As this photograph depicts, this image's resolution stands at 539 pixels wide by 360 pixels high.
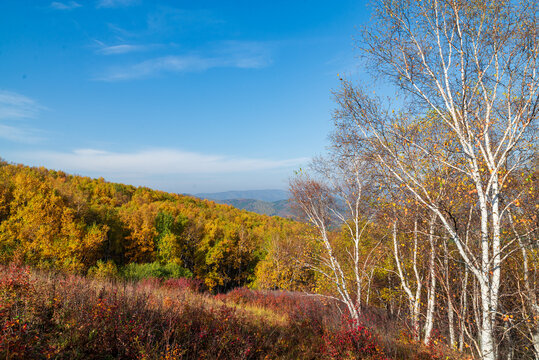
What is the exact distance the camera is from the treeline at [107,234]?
50.0 feet

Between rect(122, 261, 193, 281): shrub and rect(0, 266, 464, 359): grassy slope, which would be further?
rect(122, 261, 193, 281): shrub

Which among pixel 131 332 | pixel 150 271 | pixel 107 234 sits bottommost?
pixel 150 271

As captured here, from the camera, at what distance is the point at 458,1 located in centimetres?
478

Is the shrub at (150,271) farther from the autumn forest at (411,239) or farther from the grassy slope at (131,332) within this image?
the grassy slope at (131,332)

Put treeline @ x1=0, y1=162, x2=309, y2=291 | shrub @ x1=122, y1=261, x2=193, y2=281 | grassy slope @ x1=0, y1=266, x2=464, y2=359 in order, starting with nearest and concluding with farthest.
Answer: grassy slope @ x1=0, y1=266, x2=464, y2=359 < treeline @ x1=0, y1=162, x2=309, y2=291 < shrub @ x1=122, y1=261, x2=193, y2=281

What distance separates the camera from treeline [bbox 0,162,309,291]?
1524 cm

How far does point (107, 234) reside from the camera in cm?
2234

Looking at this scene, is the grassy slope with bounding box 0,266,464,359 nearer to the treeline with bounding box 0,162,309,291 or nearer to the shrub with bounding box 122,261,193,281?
the treeline with bounding box 0,162,309,291

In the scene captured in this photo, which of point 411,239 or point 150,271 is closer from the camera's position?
point 411,239

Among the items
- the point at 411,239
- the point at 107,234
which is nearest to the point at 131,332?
the point at 411,239

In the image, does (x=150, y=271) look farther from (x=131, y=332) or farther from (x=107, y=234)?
(x=131, y=332)

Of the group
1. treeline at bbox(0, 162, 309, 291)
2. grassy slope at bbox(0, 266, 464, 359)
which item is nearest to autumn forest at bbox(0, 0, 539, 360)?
grassy slope at bbox(0, 266, 464, 359)

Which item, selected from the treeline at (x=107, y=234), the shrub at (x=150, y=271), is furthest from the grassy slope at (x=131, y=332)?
the shrub at (x=150, y=271)

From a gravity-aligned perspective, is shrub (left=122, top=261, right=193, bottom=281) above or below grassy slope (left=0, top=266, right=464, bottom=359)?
below
